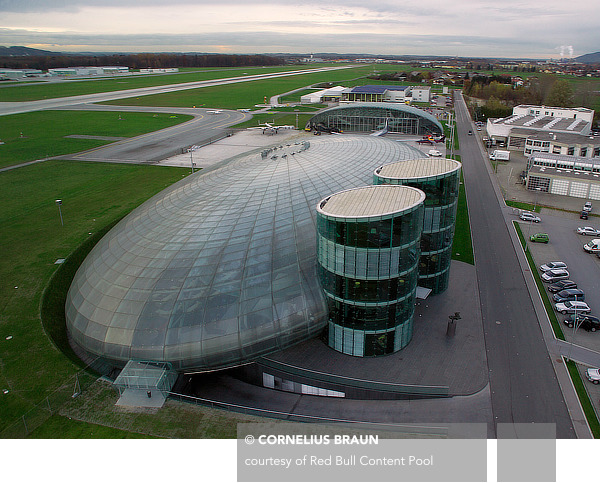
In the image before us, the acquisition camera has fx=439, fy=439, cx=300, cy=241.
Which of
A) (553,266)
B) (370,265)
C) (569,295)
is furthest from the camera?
(553,266)

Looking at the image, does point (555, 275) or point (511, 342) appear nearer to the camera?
point (511, 342)

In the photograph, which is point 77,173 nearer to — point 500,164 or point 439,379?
point 439,379

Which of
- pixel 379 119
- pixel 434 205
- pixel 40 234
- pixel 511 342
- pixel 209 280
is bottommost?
pixel 511 342

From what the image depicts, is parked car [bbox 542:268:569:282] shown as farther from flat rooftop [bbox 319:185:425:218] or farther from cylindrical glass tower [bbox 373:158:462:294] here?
flat rooftop [bbox 319:185:425:218]

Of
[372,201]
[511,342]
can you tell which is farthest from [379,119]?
[372,201]

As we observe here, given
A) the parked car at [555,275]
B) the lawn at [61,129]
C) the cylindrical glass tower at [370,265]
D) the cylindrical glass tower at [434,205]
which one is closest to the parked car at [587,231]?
the parked car at [555,275]

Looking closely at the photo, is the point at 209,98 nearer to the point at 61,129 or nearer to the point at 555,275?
the point at 61,129

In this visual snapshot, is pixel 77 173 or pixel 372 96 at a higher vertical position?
pixel 372 96

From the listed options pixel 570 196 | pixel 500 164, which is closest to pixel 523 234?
pixel 570 196
